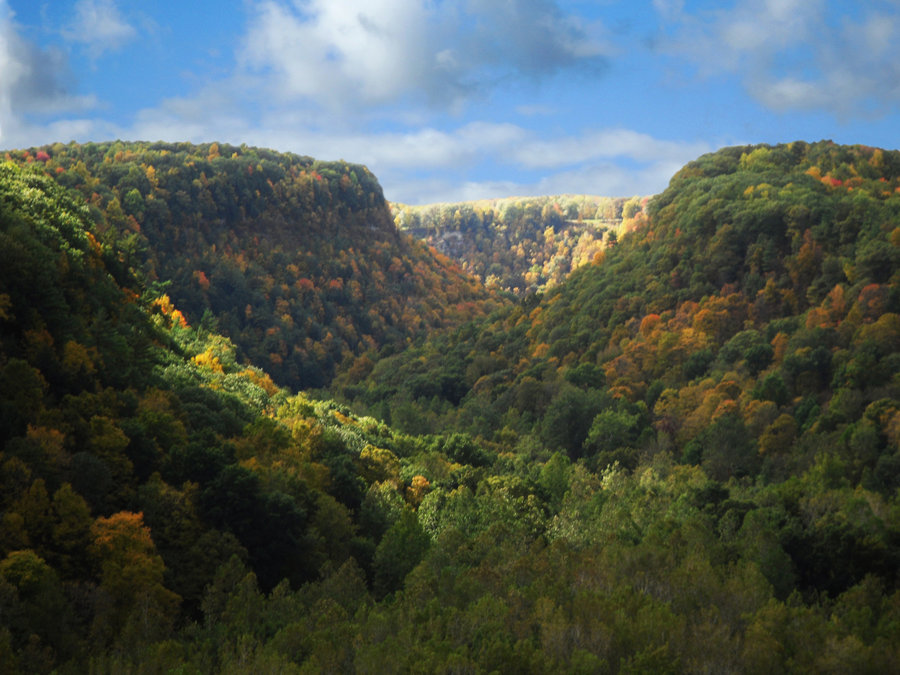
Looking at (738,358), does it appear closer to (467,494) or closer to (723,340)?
(723,340)

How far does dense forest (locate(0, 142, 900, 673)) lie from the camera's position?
43000 millimetres

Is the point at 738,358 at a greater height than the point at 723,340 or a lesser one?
lesser

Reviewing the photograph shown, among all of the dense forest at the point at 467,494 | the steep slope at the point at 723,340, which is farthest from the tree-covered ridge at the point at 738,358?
the dense forest at the point at 467,494

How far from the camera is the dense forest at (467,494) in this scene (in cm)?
4300

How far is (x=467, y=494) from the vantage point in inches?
2953

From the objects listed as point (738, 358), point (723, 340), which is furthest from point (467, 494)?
point (723, 340)

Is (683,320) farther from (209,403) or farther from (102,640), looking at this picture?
(102,640)

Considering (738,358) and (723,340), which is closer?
(738,358)

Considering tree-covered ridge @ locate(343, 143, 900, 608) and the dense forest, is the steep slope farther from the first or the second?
the dense forest

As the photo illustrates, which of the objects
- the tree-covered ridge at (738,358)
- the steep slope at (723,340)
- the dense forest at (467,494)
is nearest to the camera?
the dense forest at (467,494)

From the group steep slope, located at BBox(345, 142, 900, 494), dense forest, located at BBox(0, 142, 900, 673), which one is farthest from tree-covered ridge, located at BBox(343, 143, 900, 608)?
dense forest, located at BBox(0, 142, 900, 673)

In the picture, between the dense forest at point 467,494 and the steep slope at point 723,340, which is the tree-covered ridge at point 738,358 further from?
the dense forest at point 467,494

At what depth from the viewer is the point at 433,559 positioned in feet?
193

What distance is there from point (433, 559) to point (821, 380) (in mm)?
64770
